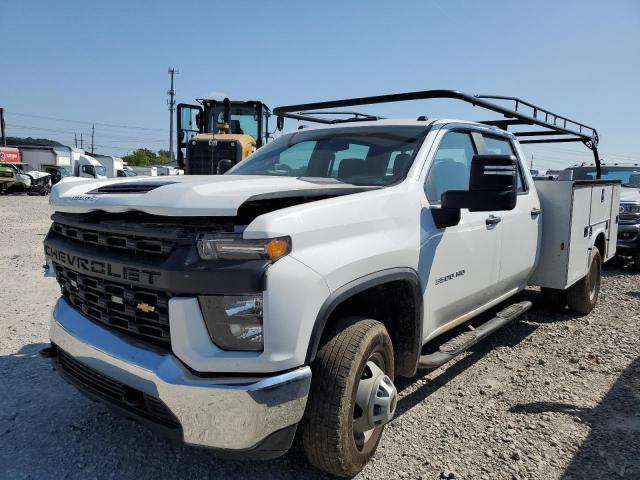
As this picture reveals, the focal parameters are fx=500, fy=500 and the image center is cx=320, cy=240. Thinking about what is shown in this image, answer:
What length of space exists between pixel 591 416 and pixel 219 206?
289 cm

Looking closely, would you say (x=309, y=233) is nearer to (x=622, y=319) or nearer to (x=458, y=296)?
(x=458, y=296)

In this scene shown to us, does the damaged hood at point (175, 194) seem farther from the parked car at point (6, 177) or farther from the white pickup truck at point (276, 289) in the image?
the parked car at point (6, 177)

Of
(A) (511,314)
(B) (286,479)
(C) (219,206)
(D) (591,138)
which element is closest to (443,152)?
(A) (511,314)

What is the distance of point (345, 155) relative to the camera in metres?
3.64

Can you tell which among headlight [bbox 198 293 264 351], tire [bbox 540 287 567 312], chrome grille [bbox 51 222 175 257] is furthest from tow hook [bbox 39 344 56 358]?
tire [bbox 540 287 567 312]

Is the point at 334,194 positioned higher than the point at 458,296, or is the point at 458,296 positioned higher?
the point at 334,194

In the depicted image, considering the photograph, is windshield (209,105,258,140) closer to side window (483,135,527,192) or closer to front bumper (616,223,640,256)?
front bumper (616,223,640,256)

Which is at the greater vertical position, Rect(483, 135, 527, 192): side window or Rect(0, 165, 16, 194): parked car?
Rect(483, 135, 527, 192): side window

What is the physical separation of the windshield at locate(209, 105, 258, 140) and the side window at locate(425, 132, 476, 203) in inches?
383

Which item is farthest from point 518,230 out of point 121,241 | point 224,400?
point 121,241

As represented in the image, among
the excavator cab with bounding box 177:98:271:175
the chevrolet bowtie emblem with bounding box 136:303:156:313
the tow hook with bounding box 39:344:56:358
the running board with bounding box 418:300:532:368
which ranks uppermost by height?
the excavator cab with bounding box 177:98:271:175

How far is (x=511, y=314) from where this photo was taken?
418 centimetres

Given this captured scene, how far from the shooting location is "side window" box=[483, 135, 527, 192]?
409cm

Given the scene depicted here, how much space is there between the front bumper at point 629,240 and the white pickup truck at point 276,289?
6.36 m
